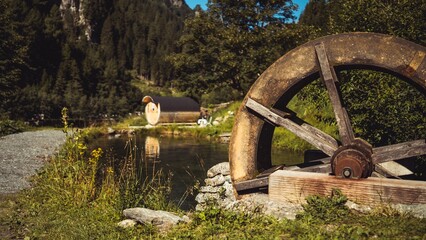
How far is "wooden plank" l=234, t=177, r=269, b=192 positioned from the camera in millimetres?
5168

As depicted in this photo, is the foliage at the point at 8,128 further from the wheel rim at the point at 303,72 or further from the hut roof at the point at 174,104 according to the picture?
the wheel rim at the point at 303,72

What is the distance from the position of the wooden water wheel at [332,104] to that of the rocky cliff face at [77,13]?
97.3 m

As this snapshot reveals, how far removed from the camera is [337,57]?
5.11m

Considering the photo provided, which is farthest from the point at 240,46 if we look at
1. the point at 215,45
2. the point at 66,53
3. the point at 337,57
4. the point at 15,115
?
the point at 66,53

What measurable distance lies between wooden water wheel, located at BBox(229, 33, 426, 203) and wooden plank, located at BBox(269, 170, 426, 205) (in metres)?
0.11

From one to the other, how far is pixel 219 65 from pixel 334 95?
2345cm

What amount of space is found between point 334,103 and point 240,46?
23147 millimetres

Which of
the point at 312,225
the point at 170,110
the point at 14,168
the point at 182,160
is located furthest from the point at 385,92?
the point at 170,110

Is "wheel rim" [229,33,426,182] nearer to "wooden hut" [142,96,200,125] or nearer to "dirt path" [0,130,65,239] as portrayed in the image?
"dirt path" [0,130,65,239]

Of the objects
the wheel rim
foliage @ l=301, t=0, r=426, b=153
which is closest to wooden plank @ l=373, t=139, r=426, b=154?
the wheel rim

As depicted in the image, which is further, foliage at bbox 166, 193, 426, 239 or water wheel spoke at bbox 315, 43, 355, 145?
water wheel spoke at bbox 315, 43, 355, 145

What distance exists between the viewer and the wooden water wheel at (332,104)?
4656 mm

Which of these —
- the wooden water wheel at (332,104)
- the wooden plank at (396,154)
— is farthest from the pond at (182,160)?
the wooden plank at (396,154)

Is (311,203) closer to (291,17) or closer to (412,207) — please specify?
(412,207)
